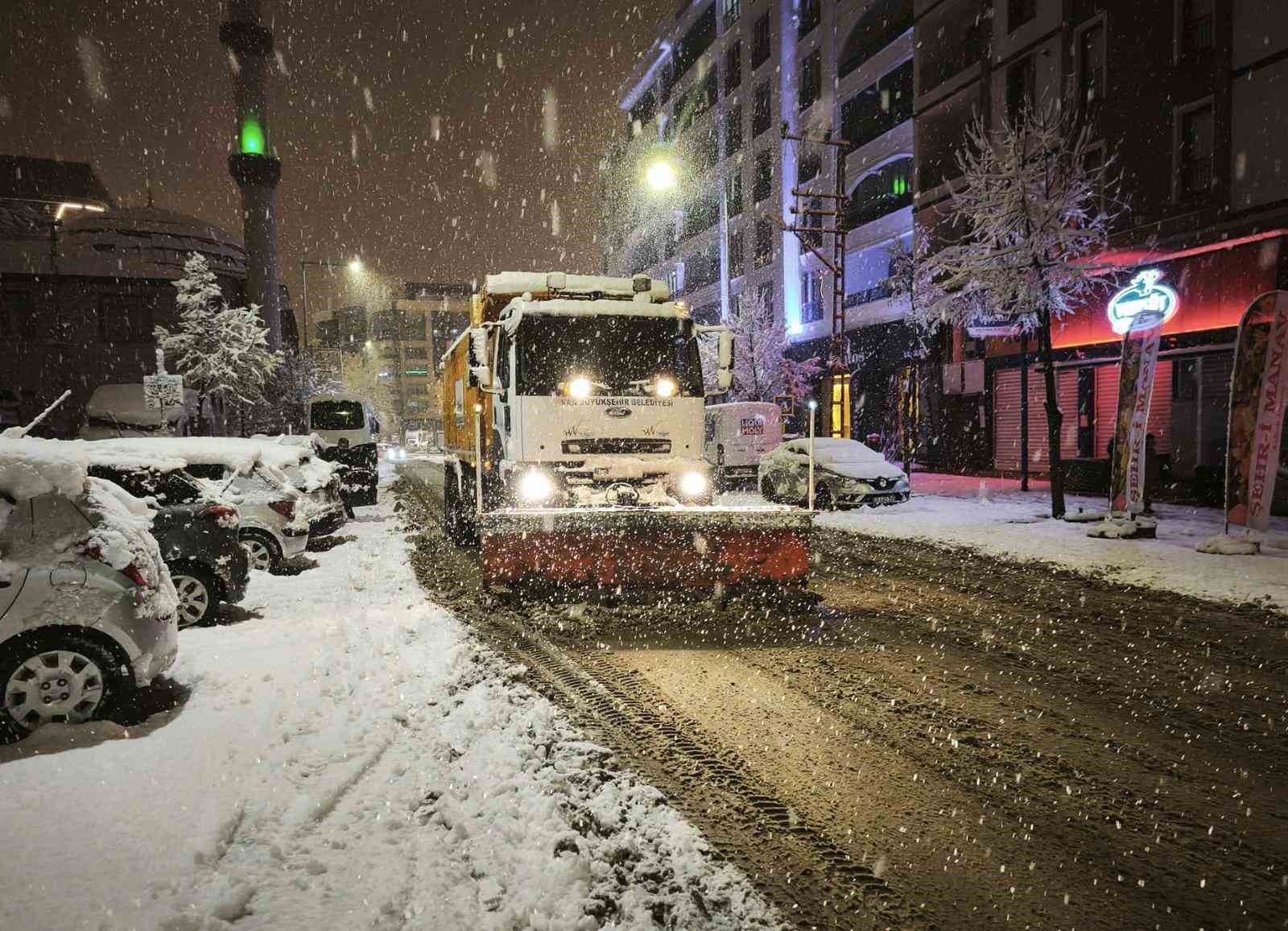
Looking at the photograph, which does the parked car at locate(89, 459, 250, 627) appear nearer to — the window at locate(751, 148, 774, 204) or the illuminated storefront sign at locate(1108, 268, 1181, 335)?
the illuminated storefront sign at locate(1108, 268, 1181, 335)

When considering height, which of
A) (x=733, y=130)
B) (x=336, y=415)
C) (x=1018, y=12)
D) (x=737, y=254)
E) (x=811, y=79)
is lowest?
(x=336, y=415)

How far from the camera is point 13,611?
15.1ft

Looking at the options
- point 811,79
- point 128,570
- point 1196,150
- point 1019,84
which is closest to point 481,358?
point 128,570

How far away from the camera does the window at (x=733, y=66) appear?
48.1 metres

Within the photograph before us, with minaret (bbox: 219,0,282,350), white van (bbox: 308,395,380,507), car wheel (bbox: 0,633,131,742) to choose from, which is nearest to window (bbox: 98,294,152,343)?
minaret (bbox: 219,0,282,350)

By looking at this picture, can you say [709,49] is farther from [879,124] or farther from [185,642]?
[185,642]

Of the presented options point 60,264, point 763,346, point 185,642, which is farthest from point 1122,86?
point 60,264

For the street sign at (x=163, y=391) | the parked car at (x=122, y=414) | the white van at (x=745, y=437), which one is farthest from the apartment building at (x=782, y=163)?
the parked car at (x=122, y=414)

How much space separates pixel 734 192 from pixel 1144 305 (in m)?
39.8

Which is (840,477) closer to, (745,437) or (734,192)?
(745,437)

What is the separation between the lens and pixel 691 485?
29.3ft

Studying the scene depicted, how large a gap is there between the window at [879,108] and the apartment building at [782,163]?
71 mm

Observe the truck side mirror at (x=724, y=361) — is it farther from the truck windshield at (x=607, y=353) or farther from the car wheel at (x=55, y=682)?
the car wheel at (x=55, y=682)

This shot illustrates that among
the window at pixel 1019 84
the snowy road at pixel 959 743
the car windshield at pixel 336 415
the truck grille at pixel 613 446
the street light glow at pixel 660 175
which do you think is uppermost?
the window at pixel 1019 84
